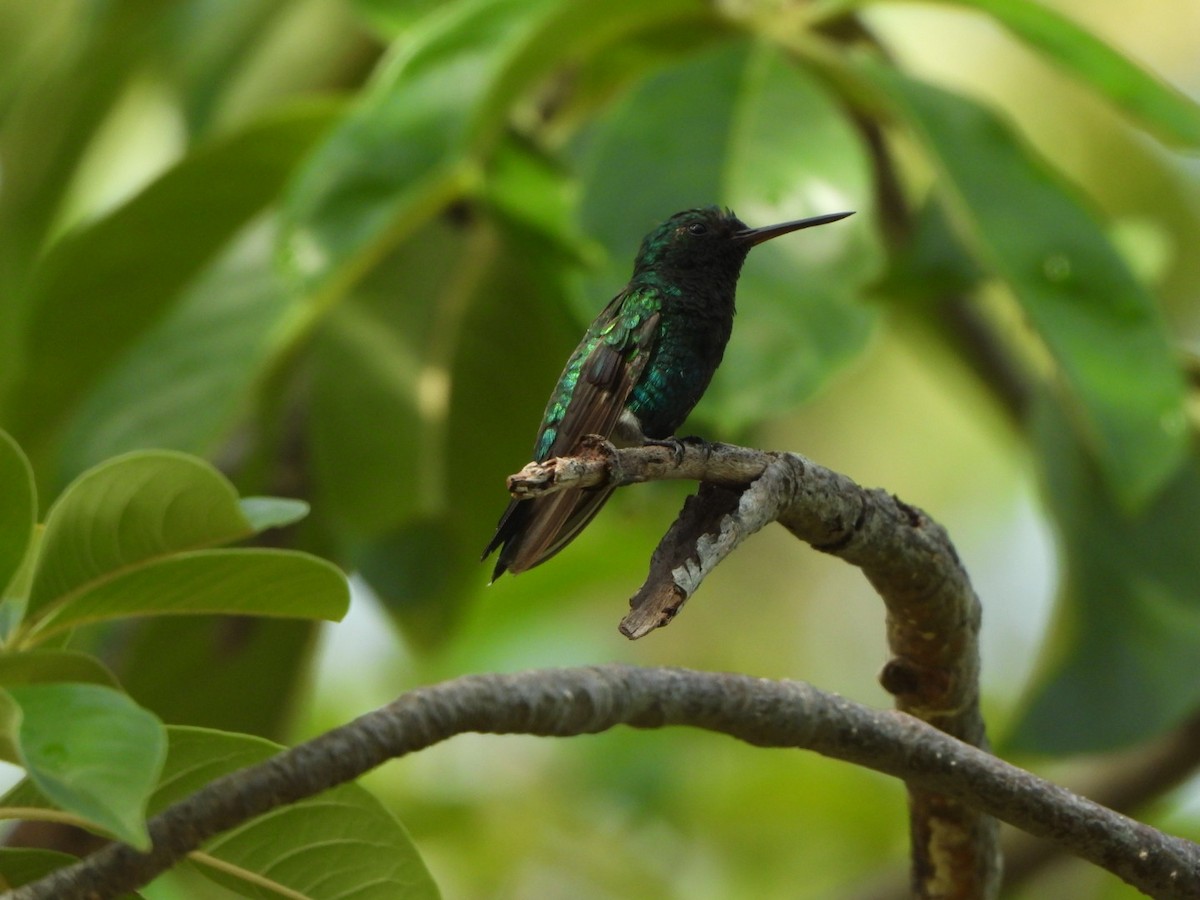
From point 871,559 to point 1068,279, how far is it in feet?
5.28

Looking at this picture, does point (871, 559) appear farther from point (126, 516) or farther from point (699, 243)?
point (699, 243)

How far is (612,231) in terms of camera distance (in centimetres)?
348

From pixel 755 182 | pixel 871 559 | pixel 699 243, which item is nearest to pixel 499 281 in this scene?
pixel 755 182

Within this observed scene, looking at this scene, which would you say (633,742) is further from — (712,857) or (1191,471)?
(1191,471)

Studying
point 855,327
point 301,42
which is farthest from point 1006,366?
point 301,42

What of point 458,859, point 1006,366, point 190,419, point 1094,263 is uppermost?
point 1094,263

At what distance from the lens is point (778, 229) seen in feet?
9.61

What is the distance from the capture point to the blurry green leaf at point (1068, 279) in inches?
135

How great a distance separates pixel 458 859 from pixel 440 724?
4.97 m

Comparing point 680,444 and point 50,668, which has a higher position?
point 680,444

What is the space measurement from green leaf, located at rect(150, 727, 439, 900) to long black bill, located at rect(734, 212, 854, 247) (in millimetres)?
1371

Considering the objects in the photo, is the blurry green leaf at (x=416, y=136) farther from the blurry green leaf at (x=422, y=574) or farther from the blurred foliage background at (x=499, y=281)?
the blurry green leaf at (x=422, y=574)

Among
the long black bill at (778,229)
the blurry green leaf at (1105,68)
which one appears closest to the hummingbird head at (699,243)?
the long black bill at (778,229)

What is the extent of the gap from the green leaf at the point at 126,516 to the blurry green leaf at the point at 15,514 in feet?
0.08
